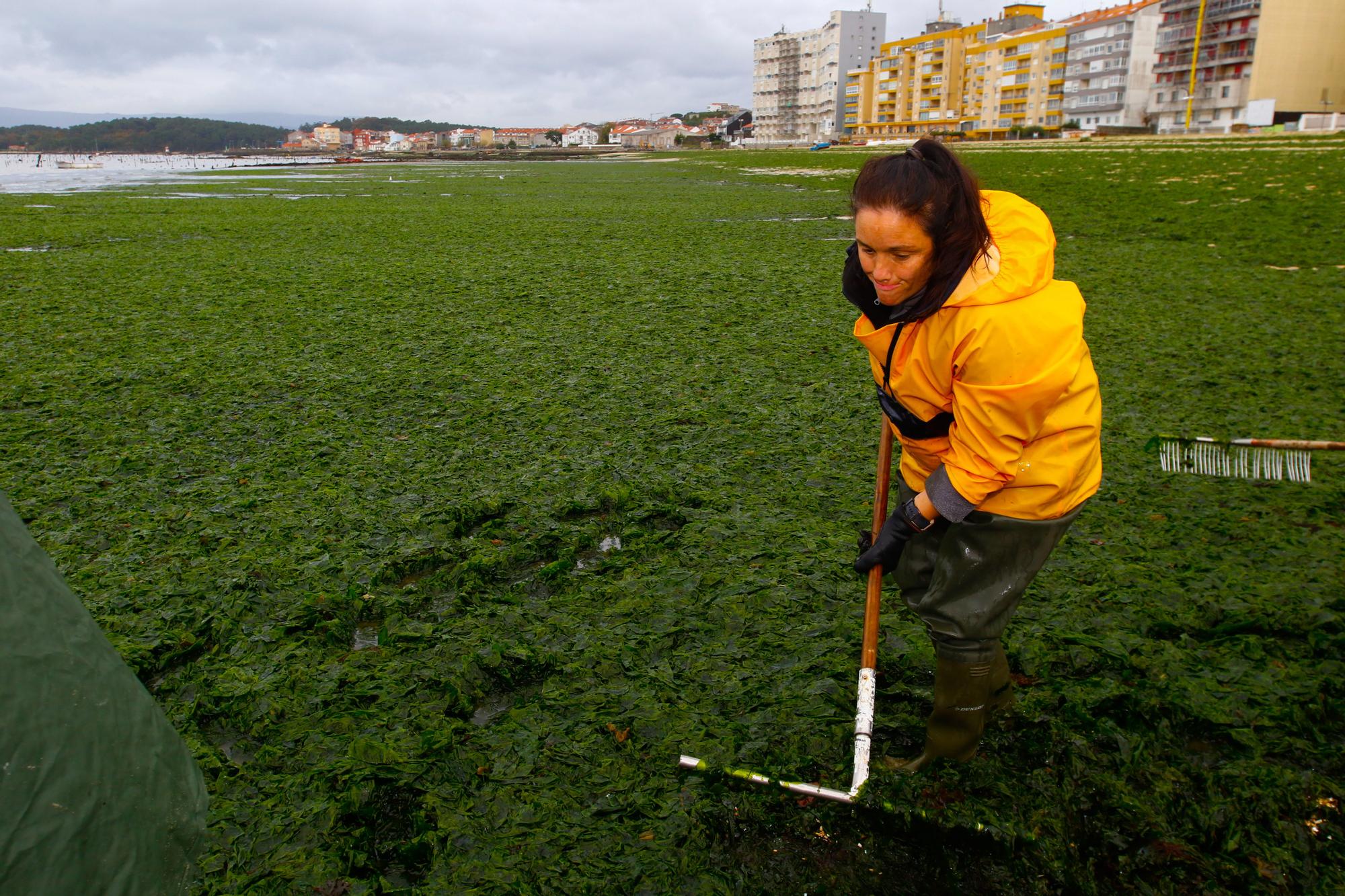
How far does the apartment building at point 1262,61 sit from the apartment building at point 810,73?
48531 millimetres

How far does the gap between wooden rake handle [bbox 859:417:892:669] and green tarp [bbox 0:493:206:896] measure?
1.43 meters

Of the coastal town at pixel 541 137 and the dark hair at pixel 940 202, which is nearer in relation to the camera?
Result: the dark hair at pixel 940 202

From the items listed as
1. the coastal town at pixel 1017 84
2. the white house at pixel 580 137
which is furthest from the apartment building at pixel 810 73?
the white house at pixel 580 137

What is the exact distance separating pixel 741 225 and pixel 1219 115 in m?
51.9

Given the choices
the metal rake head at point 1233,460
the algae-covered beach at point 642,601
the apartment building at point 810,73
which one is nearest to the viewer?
the algae-covered beach at point 642,601

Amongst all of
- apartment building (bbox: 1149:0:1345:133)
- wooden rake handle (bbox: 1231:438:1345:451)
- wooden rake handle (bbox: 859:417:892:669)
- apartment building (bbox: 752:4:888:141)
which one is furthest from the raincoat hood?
apartment building (bbox: 752:4:888:141)

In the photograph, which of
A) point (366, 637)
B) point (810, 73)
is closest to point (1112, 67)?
point (810, 73)

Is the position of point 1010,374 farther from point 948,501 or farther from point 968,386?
point 948,501

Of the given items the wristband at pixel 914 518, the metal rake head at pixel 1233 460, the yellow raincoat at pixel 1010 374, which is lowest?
the metal rake head at pixel 1233 460

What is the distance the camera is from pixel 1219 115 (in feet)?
175

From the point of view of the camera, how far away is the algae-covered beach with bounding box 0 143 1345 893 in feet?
6.36

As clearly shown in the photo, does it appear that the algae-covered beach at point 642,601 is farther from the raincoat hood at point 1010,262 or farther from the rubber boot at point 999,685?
the raincoat hood at point 1010,262

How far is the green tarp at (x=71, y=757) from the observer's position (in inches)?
55.6

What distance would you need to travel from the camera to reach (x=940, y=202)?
155 cm
